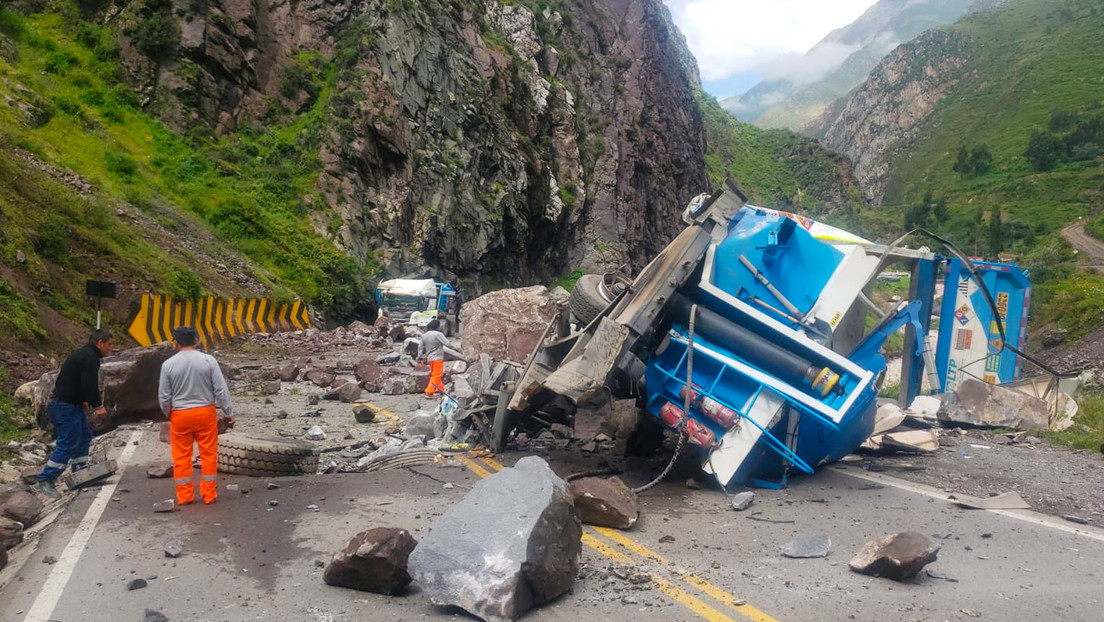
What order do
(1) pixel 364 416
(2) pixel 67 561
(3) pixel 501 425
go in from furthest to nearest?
(1) pixel 364 416 → (3) pixel 501 425 → (2) pixel 67 561

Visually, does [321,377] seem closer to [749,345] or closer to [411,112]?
[749,345]

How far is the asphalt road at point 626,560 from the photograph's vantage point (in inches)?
140

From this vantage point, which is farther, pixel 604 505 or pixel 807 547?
pixel 604 505

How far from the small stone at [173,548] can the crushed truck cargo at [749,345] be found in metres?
2.69

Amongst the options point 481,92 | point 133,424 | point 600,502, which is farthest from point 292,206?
point 600,502

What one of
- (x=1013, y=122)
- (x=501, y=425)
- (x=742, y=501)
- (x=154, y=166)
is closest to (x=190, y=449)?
(x=501, y=425)

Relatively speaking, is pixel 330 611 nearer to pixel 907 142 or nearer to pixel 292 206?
pixel 292 206

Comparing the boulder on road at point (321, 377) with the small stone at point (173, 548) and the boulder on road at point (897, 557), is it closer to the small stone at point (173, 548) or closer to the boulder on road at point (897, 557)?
the small stone at point (173, 548)

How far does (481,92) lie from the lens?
31859mm

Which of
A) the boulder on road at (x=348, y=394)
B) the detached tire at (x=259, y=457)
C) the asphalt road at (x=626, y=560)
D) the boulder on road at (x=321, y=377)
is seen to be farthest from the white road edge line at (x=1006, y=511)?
the boulder on road at (x=321, y=377)

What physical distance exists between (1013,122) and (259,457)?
97.7 m

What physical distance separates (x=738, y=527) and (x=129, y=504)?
13.8 ft

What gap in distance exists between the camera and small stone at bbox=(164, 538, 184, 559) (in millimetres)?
4266

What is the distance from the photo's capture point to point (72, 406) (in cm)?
618
